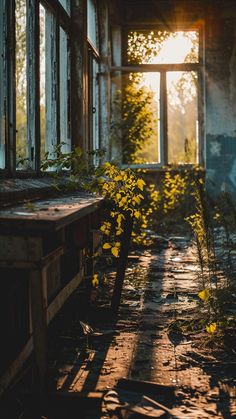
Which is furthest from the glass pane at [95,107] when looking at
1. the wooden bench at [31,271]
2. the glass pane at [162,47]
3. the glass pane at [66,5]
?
the wooden bench at [31,271]

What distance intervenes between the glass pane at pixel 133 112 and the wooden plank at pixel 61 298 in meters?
8.38

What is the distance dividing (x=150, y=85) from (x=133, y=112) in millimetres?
762

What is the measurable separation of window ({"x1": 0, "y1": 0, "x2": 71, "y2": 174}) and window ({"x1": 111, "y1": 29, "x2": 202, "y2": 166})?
4294 millimetres

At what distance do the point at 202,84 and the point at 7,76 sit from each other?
9.16m

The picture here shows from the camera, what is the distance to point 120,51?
42.7 feet

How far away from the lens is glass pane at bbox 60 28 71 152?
24.8ft

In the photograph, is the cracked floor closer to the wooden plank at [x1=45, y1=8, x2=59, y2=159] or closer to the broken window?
the broken window

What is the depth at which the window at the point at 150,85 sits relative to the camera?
12828mm

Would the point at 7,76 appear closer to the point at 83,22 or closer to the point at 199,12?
the point at 83,22

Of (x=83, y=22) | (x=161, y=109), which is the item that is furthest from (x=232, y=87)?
(x=83, y=22)

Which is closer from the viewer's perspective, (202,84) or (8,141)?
(8,141)

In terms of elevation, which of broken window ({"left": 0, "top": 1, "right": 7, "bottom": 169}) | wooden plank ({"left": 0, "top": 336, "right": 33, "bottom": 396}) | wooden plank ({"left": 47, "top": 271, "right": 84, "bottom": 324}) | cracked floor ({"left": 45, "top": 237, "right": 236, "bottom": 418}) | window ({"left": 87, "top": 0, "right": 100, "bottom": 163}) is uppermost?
window ({"left": 87, "top": 0, "right": 100, "bottom": 163})

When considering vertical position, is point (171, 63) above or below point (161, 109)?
above

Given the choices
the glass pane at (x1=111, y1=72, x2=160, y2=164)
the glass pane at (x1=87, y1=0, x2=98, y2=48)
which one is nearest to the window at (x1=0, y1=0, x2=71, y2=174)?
the glass pane at (x1=87, y1=0, x2=98, y2=48)
